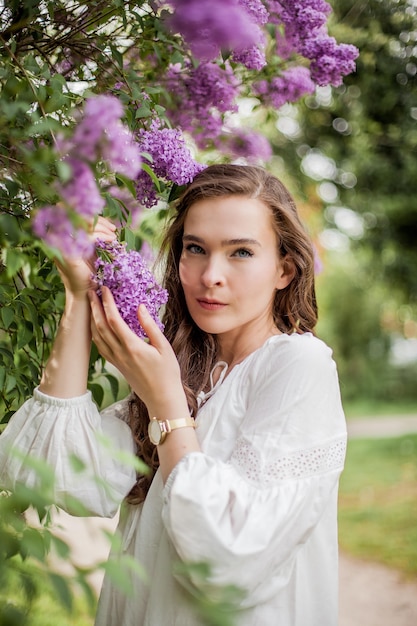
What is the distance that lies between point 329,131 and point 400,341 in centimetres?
1572

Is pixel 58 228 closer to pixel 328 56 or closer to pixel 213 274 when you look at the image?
pixel 213 274

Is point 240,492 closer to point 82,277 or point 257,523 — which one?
point 257,523

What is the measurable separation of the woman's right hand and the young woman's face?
252 mm

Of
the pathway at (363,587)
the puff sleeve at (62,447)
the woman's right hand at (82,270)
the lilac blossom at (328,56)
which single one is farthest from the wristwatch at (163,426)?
the pathway at (363,587)

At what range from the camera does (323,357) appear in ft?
4.91

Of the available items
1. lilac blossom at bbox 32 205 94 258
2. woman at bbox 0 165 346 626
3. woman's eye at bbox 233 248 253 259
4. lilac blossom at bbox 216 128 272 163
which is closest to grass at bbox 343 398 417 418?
lilac blossom at bbox 216 128 272 163

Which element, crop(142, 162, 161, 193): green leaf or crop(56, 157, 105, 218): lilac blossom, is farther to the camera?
crop(142, 162, 161, 193): green leaf

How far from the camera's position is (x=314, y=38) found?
2025mm

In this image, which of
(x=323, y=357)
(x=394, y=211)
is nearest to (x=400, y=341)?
(x=394, y=211)

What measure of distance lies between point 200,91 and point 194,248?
2.03ft

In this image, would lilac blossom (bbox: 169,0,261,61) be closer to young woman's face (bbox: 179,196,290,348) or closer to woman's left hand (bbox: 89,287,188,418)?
young woman's face (bbox: 179,196,290,348)

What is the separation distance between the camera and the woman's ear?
1769mm

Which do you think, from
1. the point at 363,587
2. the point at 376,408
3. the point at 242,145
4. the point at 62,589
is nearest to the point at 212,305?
the point at 62,589

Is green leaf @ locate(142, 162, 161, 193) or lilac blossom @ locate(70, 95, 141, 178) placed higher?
green leaf @ locate(142, 162, 161, 193)
